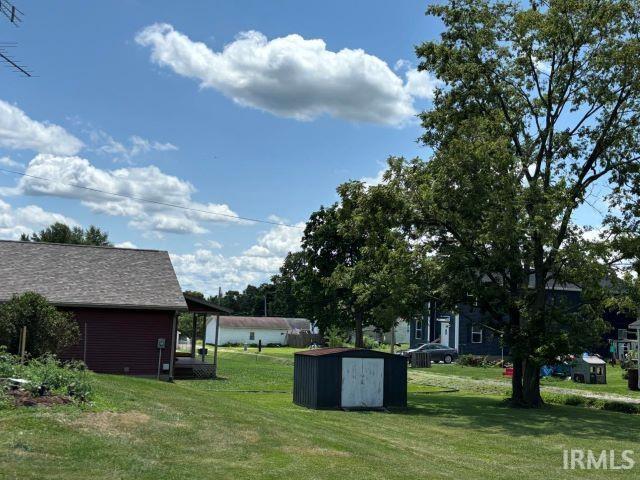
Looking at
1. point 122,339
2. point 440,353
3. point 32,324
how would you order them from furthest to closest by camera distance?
1. point 440,353
2. point 122,339
3. point 32,324

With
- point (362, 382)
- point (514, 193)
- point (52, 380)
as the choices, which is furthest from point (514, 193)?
point (52, 380)

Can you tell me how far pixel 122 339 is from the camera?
1086 inches

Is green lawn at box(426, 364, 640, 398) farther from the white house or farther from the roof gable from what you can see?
the roof gable

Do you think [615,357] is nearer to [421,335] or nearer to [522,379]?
[421,335]

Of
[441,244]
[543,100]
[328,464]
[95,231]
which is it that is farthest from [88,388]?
[95,231]

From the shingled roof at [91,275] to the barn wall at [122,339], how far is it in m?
0.64

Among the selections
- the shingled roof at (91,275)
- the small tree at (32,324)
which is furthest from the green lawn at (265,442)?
the shingled roof at (91,275)

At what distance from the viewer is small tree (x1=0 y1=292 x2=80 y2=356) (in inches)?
831

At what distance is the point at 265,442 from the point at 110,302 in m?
16.7

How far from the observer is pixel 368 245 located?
1058 inches

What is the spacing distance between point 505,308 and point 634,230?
18.5 feet

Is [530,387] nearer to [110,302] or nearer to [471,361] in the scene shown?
[110,302]

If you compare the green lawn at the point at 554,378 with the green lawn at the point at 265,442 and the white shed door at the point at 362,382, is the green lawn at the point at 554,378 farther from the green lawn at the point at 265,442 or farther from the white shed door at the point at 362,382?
the white shed door at the point at 362,382

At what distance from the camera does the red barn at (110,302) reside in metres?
27.0
